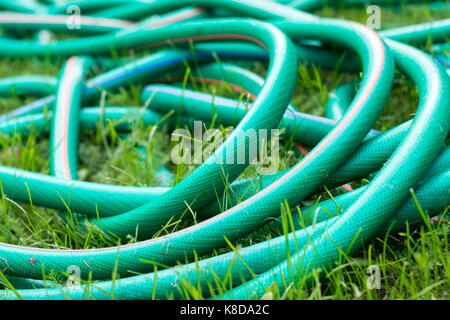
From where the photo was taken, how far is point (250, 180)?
1.45 m

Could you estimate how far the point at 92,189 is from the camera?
1.47m

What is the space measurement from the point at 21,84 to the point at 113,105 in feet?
1.57

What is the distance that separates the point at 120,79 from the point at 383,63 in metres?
1.15

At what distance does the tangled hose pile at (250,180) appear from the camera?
1.20 metres

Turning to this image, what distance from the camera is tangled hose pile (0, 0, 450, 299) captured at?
120 cm

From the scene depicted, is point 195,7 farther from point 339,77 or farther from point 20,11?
point 20,11

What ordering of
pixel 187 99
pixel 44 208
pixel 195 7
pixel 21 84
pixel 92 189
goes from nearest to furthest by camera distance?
pixel 92 189, pixel 44 208, pixel 187 99, pixel 21 84, pixel 195 7
